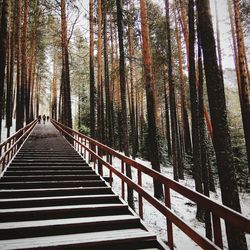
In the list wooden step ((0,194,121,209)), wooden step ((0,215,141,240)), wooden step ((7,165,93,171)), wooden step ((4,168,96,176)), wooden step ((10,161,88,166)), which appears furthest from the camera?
wooden step ((10,161,88,166))

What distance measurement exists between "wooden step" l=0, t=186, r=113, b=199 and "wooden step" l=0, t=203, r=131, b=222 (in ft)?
3.00

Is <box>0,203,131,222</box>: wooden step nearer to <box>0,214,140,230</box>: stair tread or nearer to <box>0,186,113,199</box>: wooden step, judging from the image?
<box>0,214,140,230</box>: stair tread

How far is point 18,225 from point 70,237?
3.05 ft

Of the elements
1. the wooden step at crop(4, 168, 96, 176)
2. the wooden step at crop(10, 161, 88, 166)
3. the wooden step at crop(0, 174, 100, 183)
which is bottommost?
the wooden step at crop(0, 174, 100, 183)

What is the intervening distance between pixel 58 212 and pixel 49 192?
3.71ft

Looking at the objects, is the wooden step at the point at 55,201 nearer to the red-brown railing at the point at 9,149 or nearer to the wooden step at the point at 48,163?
the red-brown railing at the point at 9,149

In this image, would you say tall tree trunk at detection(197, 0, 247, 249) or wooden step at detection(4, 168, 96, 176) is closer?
tall tree trunk at detection(197, 0, 247, 249)

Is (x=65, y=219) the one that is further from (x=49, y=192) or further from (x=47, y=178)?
(x=47, y=178)

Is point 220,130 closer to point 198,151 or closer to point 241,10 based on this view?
point 198,151

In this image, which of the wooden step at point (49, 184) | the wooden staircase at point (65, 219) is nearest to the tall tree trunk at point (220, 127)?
the wooden staircase at point (65, 219)

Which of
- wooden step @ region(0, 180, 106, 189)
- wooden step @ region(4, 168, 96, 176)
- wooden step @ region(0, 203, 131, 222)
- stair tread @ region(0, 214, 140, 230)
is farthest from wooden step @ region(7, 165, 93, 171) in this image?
stair tread @ region(0, 214, 140, 230)

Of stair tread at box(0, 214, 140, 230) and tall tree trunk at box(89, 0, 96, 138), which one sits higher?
tall tree trunk at box(89, 0, 96, 138)

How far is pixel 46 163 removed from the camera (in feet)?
28.3

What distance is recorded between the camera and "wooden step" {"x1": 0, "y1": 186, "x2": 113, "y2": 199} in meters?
5.46
